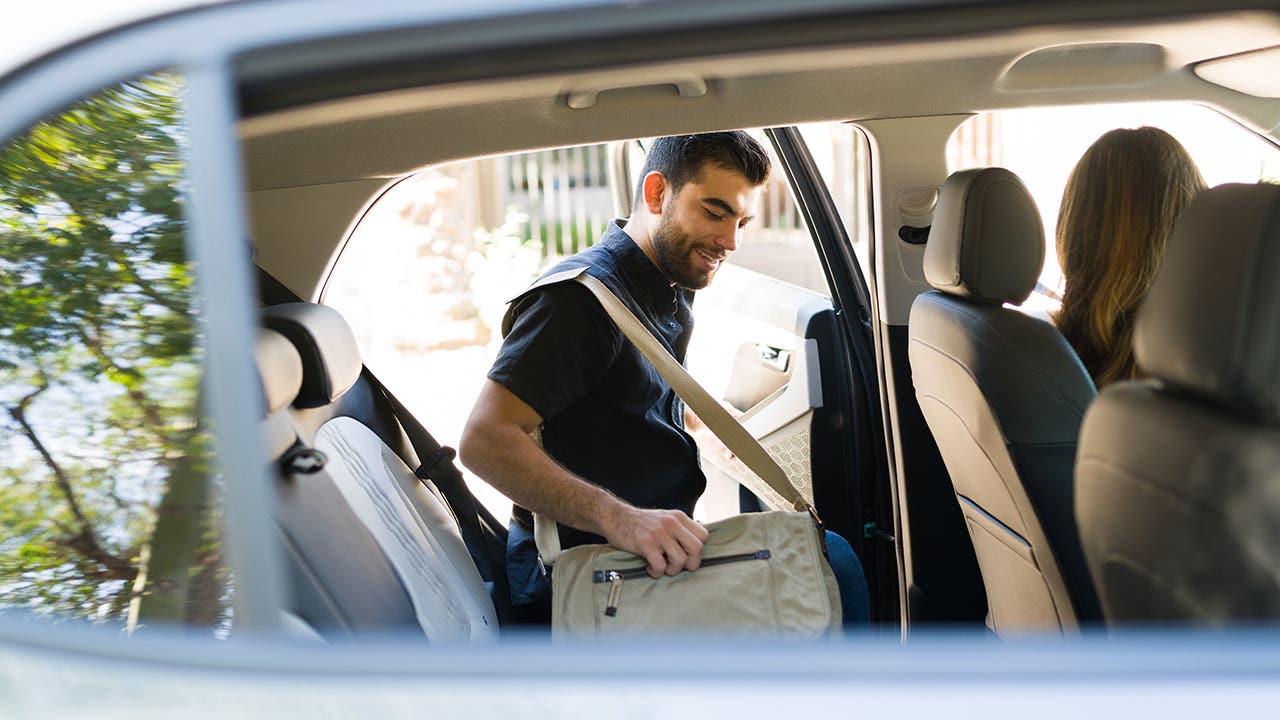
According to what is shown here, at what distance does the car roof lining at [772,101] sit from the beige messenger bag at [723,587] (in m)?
0.69

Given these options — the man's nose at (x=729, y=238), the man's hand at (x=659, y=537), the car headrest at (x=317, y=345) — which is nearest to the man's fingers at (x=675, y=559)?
the man's hand at (x=659, y=537)

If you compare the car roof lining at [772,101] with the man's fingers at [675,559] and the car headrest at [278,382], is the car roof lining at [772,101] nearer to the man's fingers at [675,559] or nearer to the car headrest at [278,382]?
the car headrest at [278,382]

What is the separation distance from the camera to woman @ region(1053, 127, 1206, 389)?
1.78m

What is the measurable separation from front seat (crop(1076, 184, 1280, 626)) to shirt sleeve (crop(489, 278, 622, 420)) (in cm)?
92

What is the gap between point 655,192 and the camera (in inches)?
83.5

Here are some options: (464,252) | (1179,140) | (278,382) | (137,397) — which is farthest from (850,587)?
(464,252)

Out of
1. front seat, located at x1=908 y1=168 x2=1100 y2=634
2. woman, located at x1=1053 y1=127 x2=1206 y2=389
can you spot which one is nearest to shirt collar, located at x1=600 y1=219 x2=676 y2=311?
front seat, located at x1=908 y1=168 x2=1100 y2=634

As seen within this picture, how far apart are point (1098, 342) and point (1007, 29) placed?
1.10 metres

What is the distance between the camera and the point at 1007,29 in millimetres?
851

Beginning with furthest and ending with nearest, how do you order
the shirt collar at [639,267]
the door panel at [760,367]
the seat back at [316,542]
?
the door panel at [760,367] < the shirt collar at [639,267] < the seat back at [316,542]

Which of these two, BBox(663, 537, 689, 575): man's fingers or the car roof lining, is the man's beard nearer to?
the car roof lining

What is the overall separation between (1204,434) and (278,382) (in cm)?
99

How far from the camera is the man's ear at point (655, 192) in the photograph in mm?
2115

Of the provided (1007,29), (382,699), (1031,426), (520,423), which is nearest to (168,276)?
(382,699)
